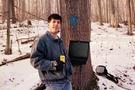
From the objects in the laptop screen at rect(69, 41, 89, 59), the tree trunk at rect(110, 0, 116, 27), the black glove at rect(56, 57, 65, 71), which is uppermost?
the tree trunk at rect(110, 0, 116, 27)

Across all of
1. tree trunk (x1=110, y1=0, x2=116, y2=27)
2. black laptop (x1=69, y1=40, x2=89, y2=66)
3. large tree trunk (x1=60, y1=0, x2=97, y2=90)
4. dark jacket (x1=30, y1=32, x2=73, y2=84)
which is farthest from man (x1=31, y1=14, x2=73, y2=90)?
tree trunk (x1=110, y1=0, x2=116, y2=27)

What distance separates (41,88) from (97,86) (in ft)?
4.65

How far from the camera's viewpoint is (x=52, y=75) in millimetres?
1941

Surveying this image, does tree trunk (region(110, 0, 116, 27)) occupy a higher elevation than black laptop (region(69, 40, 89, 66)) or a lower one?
higher

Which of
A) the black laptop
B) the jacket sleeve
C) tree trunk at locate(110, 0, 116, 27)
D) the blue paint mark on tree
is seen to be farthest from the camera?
tree trunk at locate(110, 0, 116, 27)

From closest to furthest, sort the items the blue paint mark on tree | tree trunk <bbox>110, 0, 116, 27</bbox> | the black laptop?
the black laptop < the blue paint mark on tree < tree trunk <bbox>110, 0, 116, 27</bbox>

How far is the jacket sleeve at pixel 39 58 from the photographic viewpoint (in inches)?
71.9

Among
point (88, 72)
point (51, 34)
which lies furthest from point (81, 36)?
point (51, 34)

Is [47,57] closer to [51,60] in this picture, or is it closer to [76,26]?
[51,60]

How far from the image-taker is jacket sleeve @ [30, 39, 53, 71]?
1825mm

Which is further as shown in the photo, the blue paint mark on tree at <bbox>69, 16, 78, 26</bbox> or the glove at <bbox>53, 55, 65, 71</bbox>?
the blue paint mark on tree at <bbox>69, 16, 78, 26</bbox>

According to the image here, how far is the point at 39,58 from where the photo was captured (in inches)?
72.3

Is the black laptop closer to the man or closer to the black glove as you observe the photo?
the man

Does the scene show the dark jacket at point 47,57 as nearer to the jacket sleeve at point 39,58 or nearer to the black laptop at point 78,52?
the jacket sleeve at point 39,58
